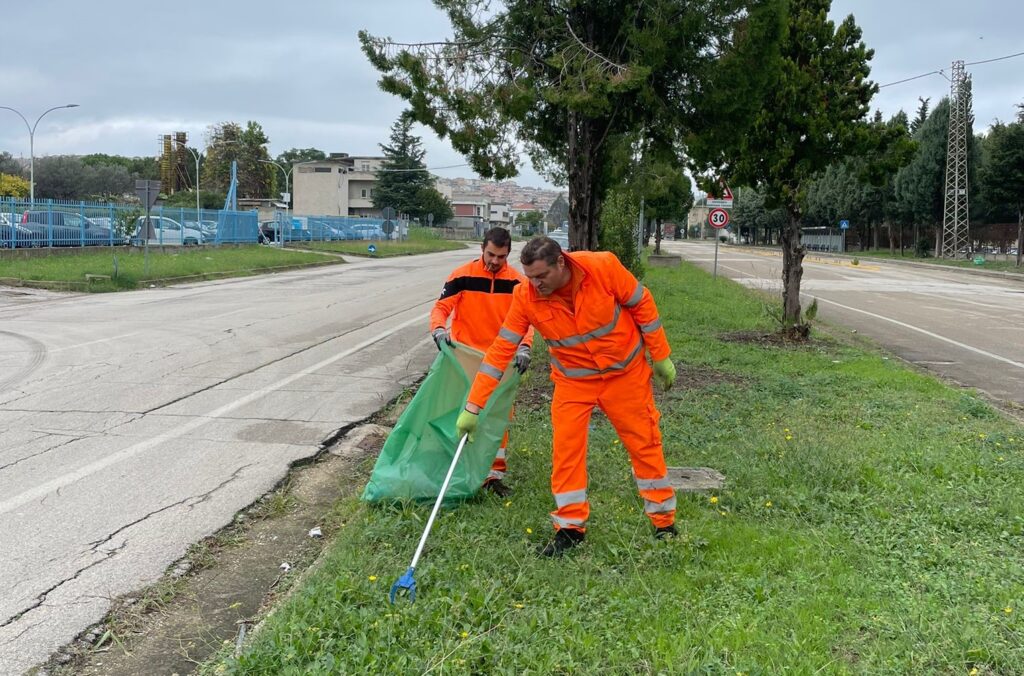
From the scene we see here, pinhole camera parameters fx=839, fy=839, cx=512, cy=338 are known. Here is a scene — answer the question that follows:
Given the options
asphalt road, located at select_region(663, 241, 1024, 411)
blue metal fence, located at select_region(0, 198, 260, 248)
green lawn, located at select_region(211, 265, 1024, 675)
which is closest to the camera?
green lawn, located at select_region(211, 265, 1024, 675)

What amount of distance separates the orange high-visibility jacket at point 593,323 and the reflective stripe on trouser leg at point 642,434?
90 mm

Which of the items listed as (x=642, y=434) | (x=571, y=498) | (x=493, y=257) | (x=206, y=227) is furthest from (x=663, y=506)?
(x=206, y=227)

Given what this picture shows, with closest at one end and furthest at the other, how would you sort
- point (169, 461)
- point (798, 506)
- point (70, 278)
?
point (798, 506) → point (169, 461) → point (70, 278)

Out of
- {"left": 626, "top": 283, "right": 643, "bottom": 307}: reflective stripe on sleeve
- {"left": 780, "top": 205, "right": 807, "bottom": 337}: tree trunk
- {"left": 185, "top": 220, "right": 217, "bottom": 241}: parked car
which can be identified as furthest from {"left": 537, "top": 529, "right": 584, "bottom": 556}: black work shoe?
{"left": 185, "top": 220, "right": 217, "bottom": 241}: parked car

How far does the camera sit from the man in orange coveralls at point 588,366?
421 cm

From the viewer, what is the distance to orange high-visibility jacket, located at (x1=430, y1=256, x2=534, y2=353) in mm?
5434

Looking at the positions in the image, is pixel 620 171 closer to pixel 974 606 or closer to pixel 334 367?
pixel 334 367

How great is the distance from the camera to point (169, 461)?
5.85m

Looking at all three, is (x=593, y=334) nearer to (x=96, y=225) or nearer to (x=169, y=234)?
(x=96, y=225)

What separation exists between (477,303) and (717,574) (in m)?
2.37

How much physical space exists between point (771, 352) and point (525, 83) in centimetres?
502

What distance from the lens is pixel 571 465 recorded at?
424cm

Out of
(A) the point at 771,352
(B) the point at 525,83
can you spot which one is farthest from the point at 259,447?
(A) the point at 771,352

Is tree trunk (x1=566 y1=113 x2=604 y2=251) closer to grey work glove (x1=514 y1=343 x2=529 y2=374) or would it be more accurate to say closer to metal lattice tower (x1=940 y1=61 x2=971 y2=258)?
grey work glove (x1=514 y1=343 x2=529 y2=374)
